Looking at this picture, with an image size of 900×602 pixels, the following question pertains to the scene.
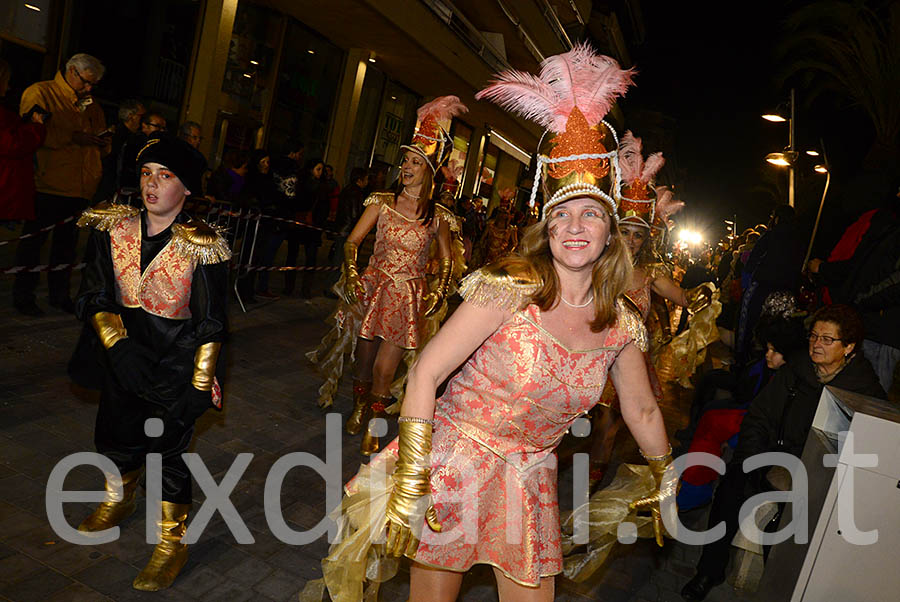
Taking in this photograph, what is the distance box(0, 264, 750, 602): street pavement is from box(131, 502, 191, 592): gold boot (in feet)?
0.20

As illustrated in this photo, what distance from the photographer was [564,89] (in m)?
3.08

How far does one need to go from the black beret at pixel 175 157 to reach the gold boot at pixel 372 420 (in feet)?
8.66

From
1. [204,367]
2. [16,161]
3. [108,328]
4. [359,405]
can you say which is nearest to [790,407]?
[359,405]

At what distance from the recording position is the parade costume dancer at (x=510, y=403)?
2.53 metres

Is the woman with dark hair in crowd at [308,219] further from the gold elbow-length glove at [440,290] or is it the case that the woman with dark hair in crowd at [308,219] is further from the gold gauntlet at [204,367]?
the gold gauntlet at [204,367]

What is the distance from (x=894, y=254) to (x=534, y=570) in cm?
472

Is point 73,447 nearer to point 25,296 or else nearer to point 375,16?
point 25,296

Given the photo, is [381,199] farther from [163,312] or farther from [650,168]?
[163,312]

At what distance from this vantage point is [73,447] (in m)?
4.45

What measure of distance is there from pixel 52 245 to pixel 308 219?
4.50 meters

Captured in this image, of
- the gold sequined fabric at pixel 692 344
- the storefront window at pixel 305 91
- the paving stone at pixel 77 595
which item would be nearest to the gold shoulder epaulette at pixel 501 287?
the paving stone at pixel 77 595

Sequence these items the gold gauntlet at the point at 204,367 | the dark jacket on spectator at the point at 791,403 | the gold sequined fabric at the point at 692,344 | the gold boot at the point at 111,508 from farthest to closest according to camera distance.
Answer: the gold sequined fabric at the point at 692,344 → the dark jacket on spectator at the point at 791,403 → the gold boot at the point at 111,508 → the gold gauntlet at the point at 204,367

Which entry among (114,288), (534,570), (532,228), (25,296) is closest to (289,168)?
(25,296)

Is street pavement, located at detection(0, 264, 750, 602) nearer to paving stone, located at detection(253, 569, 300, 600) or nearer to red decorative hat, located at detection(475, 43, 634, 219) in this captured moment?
paving stone, located at detection(253, 569, 300, 600)
